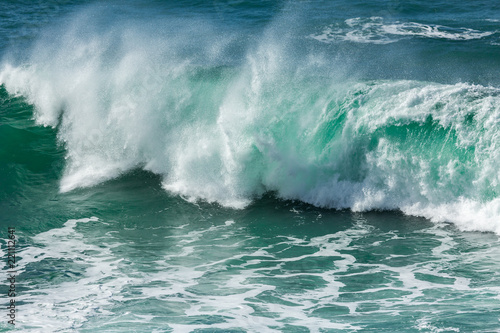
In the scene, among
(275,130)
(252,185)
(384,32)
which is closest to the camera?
(252,185)

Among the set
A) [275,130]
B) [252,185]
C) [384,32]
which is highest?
[384,32]

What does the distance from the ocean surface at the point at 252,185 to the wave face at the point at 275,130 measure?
0.16 ft

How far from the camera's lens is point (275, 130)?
16.1 metres

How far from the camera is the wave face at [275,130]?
46.0 ft

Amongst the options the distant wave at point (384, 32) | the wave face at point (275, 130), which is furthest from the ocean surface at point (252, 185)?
the distant wave at point (384, 32)

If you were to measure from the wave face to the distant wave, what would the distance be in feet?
12.5

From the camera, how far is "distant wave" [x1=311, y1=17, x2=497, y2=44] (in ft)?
79.7

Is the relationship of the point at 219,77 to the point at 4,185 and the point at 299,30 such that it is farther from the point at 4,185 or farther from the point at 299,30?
the point at 299,30

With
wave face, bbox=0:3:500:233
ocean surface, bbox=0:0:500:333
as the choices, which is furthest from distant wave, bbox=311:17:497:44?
wave face, bbox=0:3:500:233

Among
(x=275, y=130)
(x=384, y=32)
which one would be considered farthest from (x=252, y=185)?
(x=384, y=32)

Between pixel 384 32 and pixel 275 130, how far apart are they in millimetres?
11292

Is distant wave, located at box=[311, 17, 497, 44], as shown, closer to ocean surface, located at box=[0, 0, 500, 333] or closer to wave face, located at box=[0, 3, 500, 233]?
ocean surface, located at box=[0, 0, 500, 333]

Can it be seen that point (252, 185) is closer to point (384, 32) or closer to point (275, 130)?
point (275, 130)

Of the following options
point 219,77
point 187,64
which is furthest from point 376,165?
point 187,64
